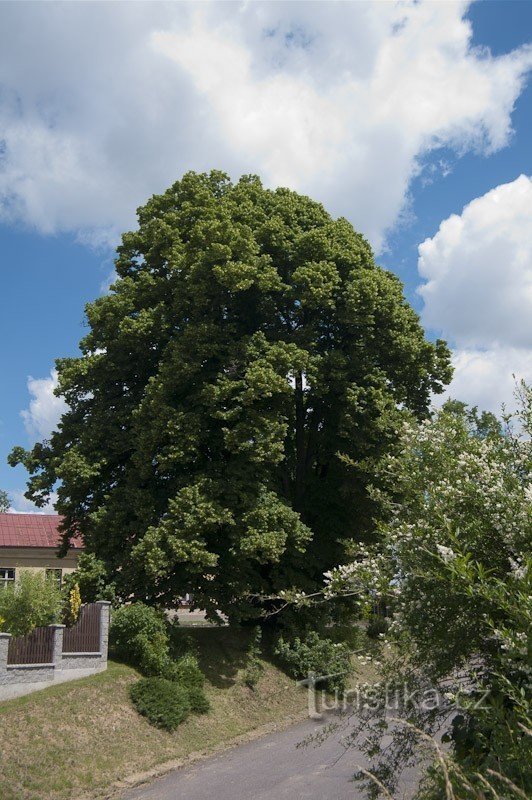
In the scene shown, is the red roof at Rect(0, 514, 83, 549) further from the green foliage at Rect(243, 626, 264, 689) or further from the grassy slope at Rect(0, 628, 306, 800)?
the grassy slope at Rect(0, 628, 306, 800)

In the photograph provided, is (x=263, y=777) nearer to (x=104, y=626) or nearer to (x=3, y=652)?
(x=104, y=626)

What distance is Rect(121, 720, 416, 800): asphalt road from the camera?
1491 centimetres

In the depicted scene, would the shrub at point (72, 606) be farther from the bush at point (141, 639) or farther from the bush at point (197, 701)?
the bush at point (197, 701)

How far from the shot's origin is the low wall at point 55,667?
59.4 ft

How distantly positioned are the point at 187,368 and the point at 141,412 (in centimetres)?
223

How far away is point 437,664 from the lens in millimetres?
6250

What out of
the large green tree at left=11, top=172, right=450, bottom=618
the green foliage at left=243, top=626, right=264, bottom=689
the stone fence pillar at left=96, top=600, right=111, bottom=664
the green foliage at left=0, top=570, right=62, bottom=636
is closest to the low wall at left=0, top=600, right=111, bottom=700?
the stone fence pillar at left=96, top=600, right=111, bottom=664

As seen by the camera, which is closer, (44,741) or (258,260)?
(44,741)

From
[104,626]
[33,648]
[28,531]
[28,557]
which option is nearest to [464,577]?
[33,648]

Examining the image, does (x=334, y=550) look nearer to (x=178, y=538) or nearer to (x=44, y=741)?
(x=178, y=538)

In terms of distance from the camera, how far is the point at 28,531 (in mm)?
53156

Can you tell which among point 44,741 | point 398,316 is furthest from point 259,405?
point 44,741

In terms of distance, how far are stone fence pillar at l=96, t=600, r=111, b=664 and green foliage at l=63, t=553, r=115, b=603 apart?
5.01 feet

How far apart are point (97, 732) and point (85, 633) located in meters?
3.53
